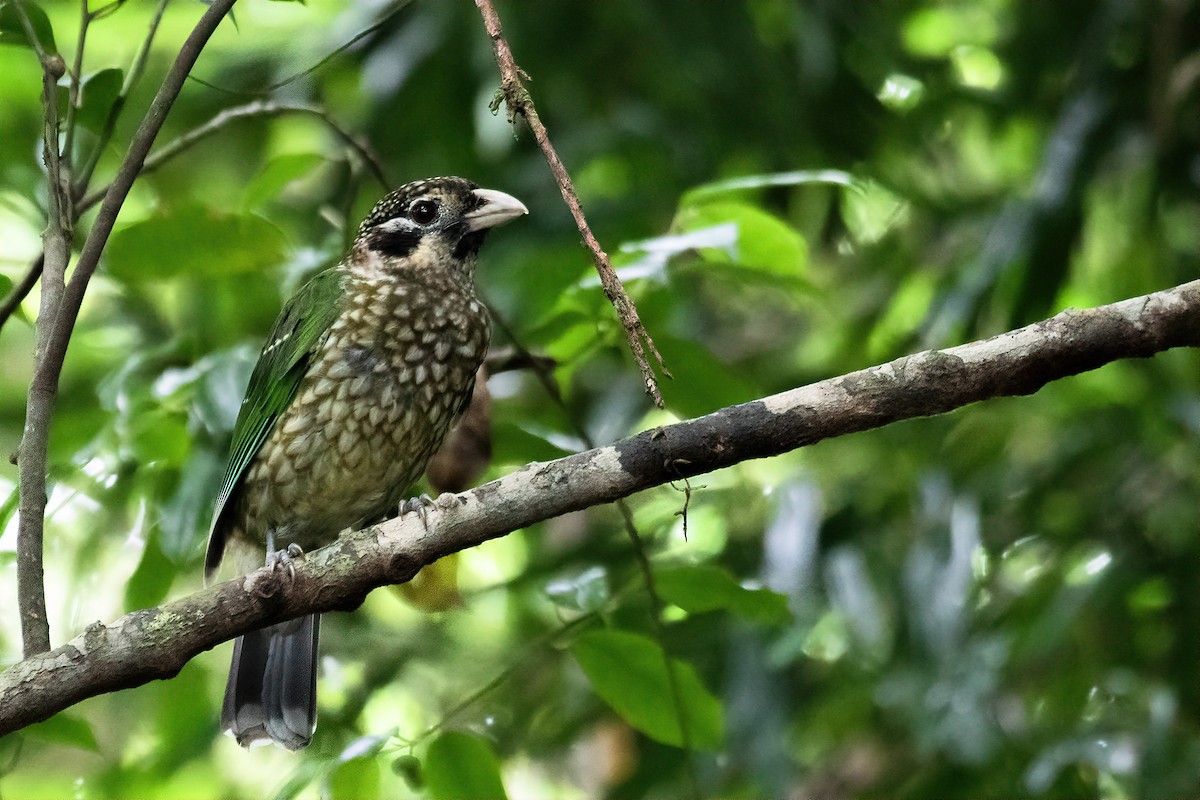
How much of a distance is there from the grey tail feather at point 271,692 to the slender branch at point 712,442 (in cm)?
118

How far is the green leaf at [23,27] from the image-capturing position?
8.29ft

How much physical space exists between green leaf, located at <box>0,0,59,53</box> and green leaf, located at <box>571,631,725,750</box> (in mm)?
1642

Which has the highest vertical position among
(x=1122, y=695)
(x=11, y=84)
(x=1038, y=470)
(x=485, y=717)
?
(x=11, y=84)

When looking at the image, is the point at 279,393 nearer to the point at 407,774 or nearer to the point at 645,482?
the point at 407,774

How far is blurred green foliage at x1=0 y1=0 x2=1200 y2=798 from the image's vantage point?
305cm

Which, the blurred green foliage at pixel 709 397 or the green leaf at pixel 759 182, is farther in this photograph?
the blurred green foliage at pixel 709 397

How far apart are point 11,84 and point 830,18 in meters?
2.66

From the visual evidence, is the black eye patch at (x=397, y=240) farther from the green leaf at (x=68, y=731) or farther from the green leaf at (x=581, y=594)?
the green leaf at (x=68, y=731)

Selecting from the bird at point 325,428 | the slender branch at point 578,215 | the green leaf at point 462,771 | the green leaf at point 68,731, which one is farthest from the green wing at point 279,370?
the slender branch at point 578,215

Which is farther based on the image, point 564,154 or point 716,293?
point 716,293

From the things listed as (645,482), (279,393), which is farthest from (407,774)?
(279,393)

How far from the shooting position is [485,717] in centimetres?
322

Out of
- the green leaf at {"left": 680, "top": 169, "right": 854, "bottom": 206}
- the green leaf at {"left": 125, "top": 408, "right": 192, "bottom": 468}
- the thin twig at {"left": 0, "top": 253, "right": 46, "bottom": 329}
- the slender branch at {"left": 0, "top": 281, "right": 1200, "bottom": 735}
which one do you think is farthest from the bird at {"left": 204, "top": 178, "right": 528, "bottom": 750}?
the slender branch at {"left": 0, "top": 281, "right": 1200, "bottom": 735}

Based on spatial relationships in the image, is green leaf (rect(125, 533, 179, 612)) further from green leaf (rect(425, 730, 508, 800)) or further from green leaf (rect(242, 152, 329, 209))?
green leaf (rect(242, 152, 329, 209))
